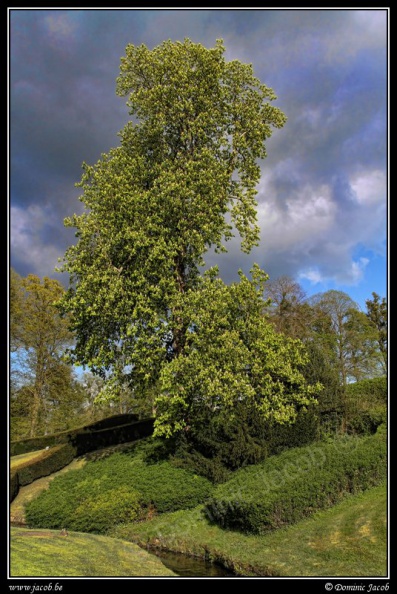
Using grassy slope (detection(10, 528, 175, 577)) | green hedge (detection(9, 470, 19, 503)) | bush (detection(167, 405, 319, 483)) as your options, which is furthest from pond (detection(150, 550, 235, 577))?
green hedge (detection(9, 470, 19, 503))

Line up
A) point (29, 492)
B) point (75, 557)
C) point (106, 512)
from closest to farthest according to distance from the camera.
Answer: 1. point (75, 557)
2. point (106, 512)
3. point (29, 492)

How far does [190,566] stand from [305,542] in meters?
4.32

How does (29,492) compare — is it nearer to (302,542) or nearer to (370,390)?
(302,542)

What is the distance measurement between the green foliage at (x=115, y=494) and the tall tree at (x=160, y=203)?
4.28 m

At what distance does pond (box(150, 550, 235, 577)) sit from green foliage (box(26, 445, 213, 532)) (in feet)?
9.71

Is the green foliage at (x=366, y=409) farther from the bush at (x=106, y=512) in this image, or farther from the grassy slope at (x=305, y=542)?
the bush at (x=106, y=512)

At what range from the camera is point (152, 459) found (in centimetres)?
2319

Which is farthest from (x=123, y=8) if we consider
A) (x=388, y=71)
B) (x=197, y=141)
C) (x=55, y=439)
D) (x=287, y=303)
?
(x=287, y=303)

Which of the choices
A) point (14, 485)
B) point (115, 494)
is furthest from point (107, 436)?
point (115, 494)

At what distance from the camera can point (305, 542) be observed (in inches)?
601

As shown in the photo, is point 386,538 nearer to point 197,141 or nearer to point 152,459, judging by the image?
point 152,459

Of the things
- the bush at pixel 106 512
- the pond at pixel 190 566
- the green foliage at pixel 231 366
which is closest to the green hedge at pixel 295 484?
the pond at pixel 190 566

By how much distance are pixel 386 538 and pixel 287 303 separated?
124 ft

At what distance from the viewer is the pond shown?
15.0 meters
